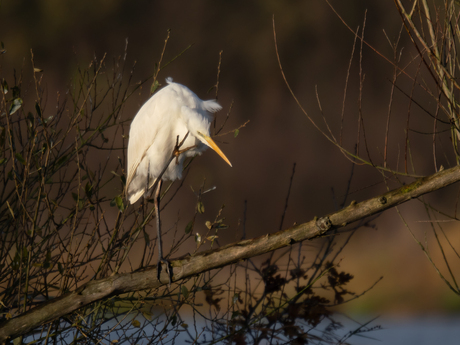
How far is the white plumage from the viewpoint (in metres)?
1.65

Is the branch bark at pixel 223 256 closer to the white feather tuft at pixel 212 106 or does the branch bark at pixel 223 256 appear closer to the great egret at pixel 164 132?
the great egret at pixel 164 132

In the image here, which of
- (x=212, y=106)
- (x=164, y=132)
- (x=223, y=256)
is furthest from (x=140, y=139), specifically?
(x=223, y=256)

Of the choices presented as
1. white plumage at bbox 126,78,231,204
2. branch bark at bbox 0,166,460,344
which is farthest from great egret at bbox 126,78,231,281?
branch bark at bbox 0,166,460,344

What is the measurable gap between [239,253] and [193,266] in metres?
0.14

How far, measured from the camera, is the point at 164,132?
1716mm

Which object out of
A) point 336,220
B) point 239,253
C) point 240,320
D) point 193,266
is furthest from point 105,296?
point 240,320

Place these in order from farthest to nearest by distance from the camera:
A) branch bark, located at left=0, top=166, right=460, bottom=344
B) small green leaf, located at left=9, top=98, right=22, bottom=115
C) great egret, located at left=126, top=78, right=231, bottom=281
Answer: great egret, located at left=126, top=78, right=231, bottom=281 → small green leaf, located at left=9, top=98, right=22, bottom=115 → branch bark, located at left=0, top=166, right=460, bottom=344

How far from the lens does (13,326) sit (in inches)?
44.7

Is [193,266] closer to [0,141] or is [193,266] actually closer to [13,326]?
[13,326]

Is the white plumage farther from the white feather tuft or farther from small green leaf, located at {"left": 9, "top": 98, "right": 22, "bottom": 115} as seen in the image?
small green leaf, located at {"left": 9, "top": 98, "right": 22, "bottom": 115}

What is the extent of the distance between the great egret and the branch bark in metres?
0.45

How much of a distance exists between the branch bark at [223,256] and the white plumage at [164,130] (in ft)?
1.73

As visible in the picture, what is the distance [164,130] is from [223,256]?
2.56ft

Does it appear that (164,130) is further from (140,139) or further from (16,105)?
(16,105)
